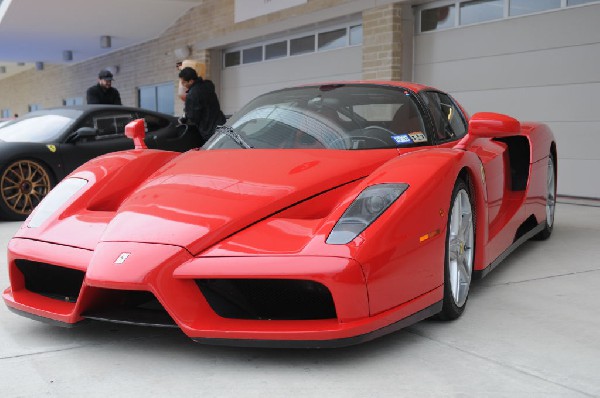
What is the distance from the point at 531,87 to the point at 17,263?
701 cm

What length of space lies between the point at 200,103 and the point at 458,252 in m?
5.21

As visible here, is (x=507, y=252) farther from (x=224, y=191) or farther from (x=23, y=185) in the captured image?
(x=23, y=185)

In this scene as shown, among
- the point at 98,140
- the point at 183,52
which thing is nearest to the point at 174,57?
the point at 183,52

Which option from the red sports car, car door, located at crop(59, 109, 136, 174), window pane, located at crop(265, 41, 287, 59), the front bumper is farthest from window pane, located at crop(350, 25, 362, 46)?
the front bumper

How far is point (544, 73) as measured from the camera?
8.59 m

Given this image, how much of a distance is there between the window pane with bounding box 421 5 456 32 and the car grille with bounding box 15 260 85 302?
25.1ft

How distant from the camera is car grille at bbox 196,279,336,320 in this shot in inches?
106

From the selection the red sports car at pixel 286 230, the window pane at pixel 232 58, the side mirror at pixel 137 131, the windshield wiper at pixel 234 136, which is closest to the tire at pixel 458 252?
the red sports car at pixel 286 230

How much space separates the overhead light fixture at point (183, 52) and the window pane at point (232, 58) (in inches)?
59.3

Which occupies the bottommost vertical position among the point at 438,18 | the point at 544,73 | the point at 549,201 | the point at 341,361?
the point at 341,361

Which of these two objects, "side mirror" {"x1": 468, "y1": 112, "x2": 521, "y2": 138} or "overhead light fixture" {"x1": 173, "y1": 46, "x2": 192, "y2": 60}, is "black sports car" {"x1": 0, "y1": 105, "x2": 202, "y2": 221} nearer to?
"side mirror" {"x1": 468, "y1": 112, "x2": 521, "y2": 138}

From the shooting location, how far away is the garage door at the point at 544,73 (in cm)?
812

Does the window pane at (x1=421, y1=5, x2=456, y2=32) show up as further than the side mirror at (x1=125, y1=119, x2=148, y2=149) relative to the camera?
Yes

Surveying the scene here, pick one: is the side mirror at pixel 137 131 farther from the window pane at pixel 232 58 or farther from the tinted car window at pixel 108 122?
the window pane at pixel 232 58
